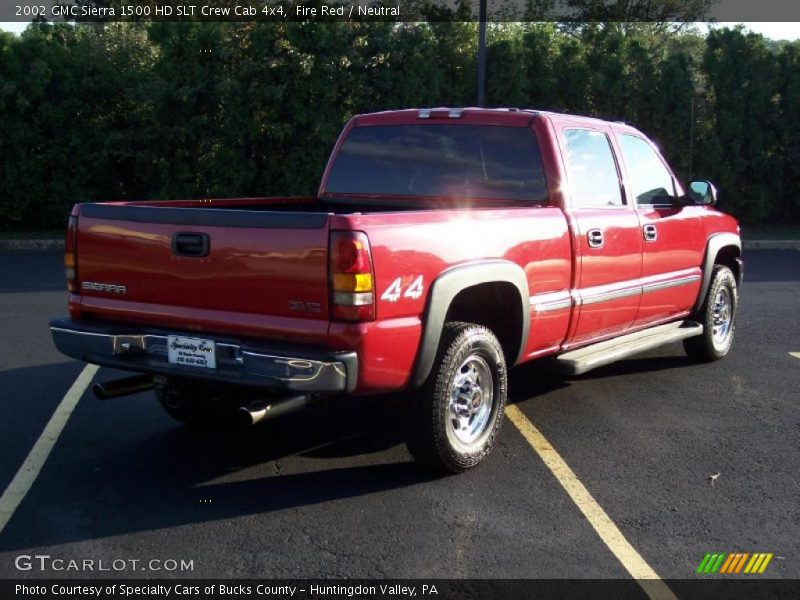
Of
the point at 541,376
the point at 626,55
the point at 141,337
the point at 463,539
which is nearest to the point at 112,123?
the point at 626,55

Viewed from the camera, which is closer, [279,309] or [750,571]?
[750,571]

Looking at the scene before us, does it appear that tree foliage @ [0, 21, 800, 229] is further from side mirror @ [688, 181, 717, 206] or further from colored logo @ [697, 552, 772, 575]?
colored logo @ [697, 552, 772, 575]

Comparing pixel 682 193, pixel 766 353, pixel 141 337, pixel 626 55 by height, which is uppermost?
pixel 626 55

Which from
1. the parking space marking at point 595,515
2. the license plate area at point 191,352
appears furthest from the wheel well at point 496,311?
the license plate area at point 191,352

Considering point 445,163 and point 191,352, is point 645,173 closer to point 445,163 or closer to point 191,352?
point 445,163

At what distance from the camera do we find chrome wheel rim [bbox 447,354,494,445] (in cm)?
486

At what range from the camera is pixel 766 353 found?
8078 millimetres

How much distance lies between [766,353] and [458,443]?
446 centimetres

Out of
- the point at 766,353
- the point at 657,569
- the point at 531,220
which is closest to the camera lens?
the point at 657,569

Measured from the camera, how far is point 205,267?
14.4 feet

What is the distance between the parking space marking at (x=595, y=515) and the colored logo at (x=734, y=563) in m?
0.26

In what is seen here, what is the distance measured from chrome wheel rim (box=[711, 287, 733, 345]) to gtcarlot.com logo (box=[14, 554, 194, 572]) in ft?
17.8

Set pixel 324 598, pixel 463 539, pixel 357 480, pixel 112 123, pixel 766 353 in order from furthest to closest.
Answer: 1. pixel 112 123
2. pixel 766 353
3. pixel 357 480
4. pixel 463 539
5. pixel 324 598

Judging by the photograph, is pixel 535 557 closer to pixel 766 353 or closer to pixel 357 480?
pixel 357 480
